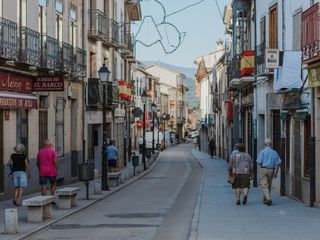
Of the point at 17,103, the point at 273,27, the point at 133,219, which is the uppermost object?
the point at 273,27

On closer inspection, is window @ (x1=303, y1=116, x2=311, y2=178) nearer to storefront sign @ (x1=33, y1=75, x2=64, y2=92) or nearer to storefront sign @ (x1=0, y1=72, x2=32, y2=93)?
storefront sign @ (x1=33, y1=75, x2=64, y2=92)

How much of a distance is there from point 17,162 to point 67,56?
9545 mm

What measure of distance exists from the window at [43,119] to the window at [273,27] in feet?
26.6

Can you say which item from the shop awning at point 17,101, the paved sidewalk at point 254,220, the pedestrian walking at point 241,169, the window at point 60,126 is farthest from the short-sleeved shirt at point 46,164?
the window at point 60,126

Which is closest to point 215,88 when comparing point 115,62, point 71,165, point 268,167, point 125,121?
point 125,121

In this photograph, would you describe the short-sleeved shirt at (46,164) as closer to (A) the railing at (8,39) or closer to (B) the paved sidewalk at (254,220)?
(A) the railing at (8,39)

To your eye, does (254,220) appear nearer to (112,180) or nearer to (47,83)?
(47,83)

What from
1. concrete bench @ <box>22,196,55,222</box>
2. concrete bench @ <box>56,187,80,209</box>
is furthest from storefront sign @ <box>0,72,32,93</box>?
concrete bench @ <box>22,196,55,222</box>

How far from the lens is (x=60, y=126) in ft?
88.7

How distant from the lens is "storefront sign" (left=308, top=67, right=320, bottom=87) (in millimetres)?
16406

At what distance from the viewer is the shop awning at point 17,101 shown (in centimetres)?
1916

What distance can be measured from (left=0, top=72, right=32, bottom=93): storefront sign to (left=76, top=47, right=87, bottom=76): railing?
657cm

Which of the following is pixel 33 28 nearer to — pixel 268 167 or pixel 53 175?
pixel 53 175

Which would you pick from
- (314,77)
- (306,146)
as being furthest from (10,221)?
(306,146)
